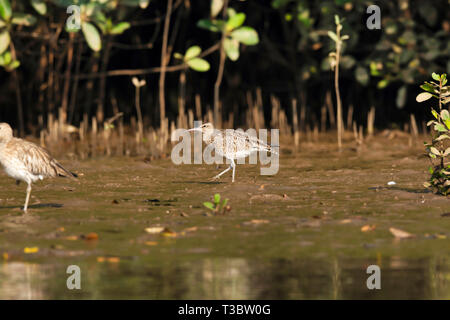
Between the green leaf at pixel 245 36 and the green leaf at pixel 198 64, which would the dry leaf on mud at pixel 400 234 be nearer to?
the green leaf at pixel 245 36

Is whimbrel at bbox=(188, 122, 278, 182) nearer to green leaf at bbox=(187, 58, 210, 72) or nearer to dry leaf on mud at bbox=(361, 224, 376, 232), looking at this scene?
green leaf at bbox=(187, 58, 210, 72)

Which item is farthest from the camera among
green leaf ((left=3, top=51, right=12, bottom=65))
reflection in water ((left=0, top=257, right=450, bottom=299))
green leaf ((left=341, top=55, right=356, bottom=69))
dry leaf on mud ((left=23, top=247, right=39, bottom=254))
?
green leaf ((left=341, top=55, right=356, bottom=69))

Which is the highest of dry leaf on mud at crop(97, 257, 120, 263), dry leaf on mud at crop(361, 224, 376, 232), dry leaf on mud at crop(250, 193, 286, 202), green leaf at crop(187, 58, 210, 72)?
green leaf at crop(187, 58, 210, 72)

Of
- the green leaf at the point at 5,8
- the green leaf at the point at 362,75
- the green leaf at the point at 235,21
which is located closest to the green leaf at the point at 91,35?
the green leaf at the point at 5,8

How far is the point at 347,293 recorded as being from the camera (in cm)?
532

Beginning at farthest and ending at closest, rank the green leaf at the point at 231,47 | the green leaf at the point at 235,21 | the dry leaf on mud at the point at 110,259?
1. the green leaf at the point at 231,47
2. the green leaf at the point at 235,21
3. the dry leaf on mud at the point at 110,259

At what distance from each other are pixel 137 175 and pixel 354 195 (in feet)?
9.69

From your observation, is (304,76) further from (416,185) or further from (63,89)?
(416,185)

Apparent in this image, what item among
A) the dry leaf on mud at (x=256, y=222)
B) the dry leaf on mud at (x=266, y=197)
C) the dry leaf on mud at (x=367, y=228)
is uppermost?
the dry leaf on mud at (x=266, y=197)

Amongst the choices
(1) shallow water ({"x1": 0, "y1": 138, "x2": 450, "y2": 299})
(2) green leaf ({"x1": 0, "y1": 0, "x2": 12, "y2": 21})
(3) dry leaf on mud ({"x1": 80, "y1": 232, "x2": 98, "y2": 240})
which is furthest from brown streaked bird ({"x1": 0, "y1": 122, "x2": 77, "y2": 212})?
(2) green leaf ({"x1": 0, "y1": 0, "x2": 12, "y2": 21})

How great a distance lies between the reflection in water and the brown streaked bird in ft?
7.86

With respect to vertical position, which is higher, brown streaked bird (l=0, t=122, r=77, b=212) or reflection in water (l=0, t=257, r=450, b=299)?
brown streaked bird (l=0, t=122, r=77, b=212)

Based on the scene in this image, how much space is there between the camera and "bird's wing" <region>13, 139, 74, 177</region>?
845cm

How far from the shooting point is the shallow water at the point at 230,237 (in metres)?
5.49
